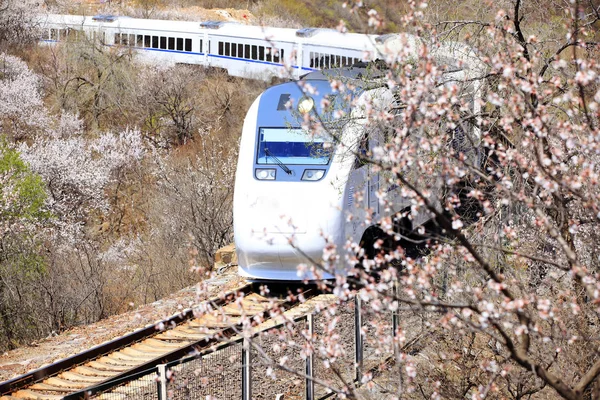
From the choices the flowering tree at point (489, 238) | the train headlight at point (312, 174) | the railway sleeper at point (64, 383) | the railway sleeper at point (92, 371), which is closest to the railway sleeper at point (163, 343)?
the railway sleeper at point (92, 371)

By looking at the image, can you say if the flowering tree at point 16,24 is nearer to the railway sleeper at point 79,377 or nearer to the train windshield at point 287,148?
the train windshield at point 287,148

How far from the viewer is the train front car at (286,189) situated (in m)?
12.7

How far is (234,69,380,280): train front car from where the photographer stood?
41.7ft

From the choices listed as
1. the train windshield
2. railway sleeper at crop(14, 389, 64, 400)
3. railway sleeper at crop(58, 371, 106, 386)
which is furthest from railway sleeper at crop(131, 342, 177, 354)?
the train windshield

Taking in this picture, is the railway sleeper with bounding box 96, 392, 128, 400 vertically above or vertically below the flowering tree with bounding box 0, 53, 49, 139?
below

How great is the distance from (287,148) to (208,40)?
108 ft

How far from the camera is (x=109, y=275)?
21.4 m

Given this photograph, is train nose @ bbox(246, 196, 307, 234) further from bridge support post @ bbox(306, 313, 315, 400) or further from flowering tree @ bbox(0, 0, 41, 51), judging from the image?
flowering tree @ bbox(0, 0, 41, 51)

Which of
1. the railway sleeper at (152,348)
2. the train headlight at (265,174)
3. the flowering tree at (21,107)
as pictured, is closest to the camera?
the railway sleeper at (152,348)

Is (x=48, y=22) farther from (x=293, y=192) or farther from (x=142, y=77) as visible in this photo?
(x=293, y=192)

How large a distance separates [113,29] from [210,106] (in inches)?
379

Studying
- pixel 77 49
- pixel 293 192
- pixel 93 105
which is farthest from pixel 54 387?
pixel 77 49

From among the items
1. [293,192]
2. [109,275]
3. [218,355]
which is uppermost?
[293,192]

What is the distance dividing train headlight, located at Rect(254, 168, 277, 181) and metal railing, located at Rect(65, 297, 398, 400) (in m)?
3.32
